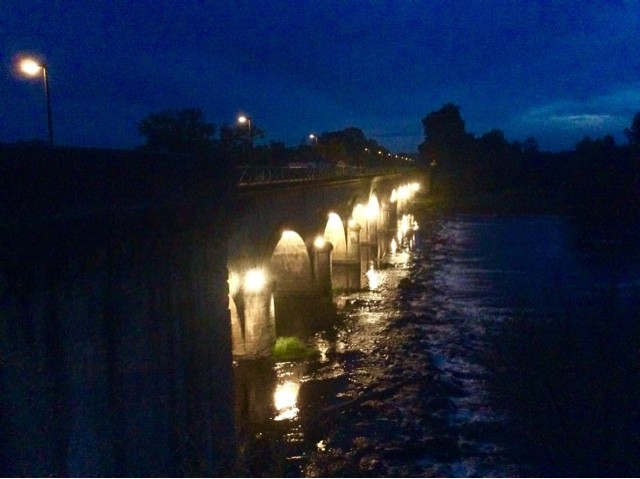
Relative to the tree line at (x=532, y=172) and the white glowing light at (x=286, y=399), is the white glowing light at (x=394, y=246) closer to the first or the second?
the tree line at (x=532, y=172)

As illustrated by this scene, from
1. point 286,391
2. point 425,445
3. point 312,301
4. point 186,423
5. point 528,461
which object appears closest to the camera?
point 186,423

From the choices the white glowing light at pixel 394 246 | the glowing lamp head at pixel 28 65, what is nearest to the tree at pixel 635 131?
the white glowing light at pixel 394 246

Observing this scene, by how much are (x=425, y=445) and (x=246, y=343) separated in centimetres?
701

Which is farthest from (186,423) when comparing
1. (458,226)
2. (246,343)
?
(458,226)

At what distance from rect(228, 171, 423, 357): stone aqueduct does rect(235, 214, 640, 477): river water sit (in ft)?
4.05

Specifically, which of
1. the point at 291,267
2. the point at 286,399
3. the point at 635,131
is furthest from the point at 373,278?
the point at 635,131

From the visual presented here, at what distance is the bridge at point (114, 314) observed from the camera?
6.44m

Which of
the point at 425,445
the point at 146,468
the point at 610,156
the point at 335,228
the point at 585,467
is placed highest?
the point at 610,156

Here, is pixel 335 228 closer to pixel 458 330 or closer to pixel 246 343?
pixel 458 330

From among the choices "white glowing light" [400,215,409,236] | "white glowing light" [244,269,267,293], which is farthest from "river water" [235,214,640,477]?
"white glowing light" [400,215,409,236]

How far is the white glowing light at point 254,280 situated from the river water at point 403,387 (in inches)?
90.3

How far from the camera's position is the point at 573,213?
69.7 meters

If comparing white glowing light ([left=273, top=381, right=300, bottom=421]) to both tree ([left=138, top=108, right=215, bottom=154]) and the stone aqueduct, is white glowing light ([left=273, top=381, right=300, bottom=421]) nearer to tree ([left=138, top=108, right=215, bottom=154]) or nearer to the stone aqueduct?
the stone aqueduct

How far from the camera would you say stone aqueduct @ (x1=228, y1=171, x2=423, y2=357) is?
18.5 meters
